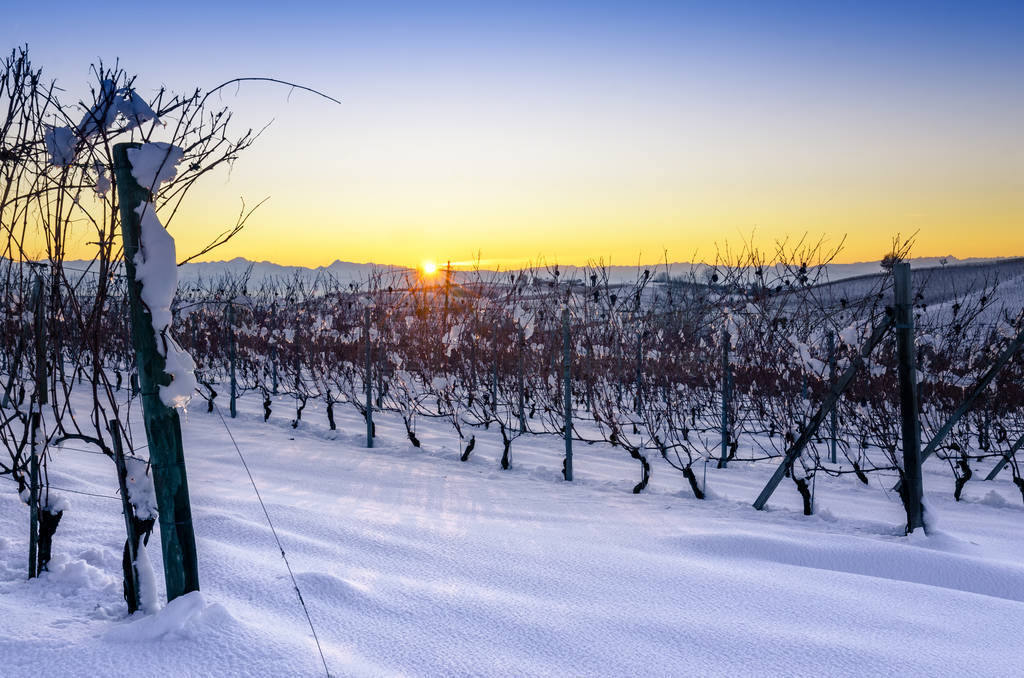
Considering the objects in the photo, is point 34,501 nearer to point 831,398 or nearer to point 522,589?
point 522,589

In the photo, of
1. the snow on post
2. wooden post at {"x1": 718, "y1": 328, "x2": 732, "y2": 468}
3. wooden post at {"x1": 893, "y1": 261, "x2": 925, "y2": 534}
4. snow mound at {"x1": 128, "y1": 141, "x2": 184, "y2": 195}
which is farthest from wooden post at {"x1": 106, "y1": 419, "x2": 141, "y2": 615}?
wooden post at {"x1": 718, "y1": 328, "x2": 732, "y2": 468}

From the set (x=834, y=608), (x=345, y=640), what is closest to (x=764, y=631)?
(x=834, y=608)

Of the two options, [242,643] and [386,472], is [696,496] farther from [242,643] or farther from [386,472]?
[242,643]

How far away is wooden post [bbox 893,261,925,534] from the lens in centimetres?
385

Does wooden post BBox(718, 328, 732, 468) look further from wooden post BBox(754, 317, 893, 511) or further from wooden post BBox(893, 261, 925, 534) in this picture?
wooden post BBox(893, 261, 925, 534)

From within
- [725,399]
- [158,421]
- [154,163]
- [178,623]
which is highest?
[154,163]

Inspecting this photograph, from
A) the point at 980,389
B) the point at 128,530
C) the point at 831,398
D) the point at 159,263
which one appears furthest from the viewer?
the point at 980,389

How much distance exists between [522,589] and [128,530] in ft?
5.03

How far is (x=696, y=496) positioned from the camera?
203 inches

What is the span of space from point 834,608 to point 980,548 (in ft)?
5.59

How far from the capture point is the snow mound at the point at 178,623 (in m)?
2.00

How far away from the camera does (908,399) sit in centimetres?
394

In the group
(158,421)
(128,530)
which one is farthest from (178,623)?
(158,421)

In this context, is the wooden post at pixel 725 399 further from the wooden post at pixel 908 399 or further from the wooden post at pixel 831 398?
the wooden post at pixel 908 399
